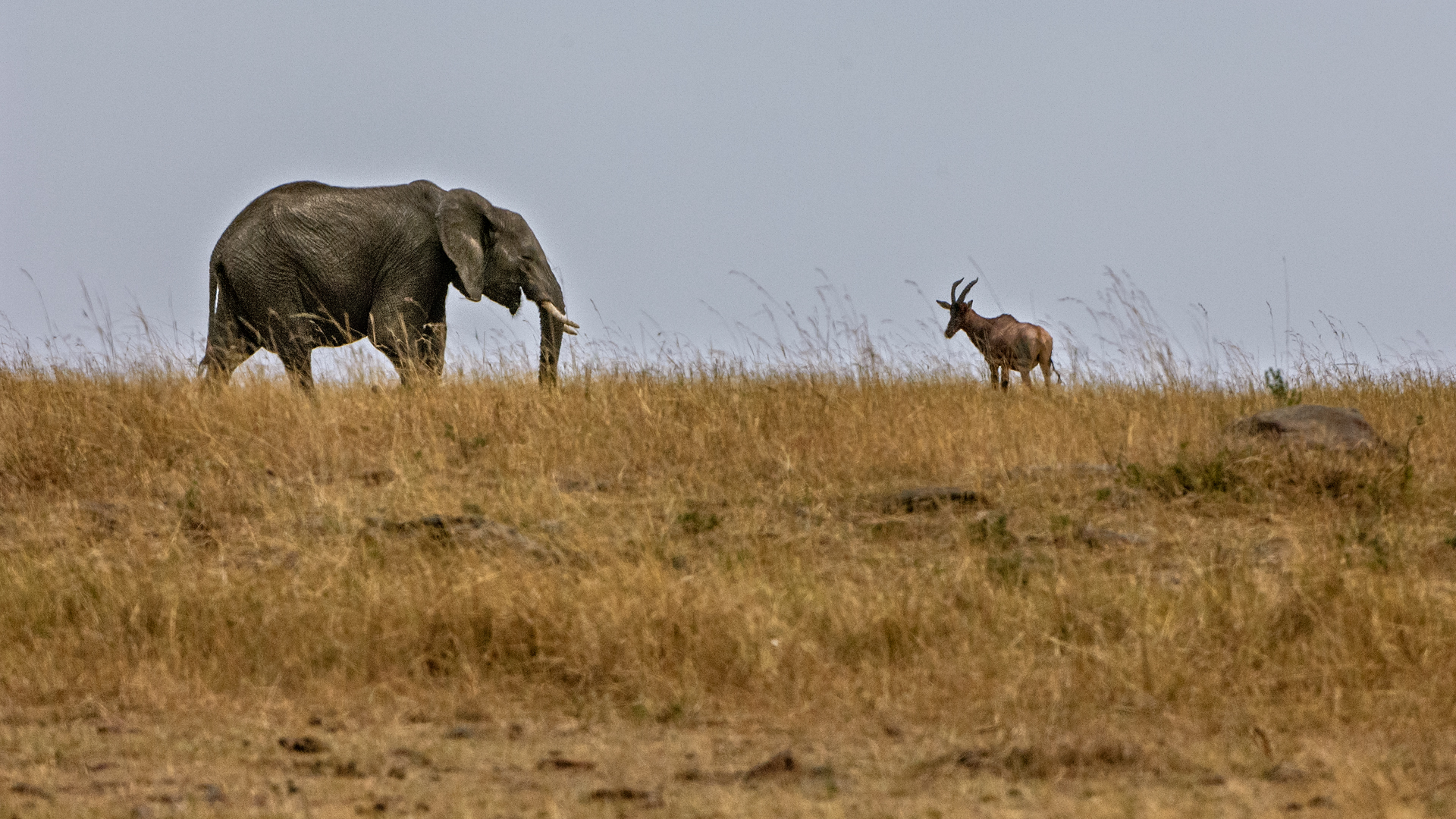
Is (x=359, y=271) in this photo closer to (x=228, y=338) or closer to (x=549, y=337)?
(x=228, y=338)

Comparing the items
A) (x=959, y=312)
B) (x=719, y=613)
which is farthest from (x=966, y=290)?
(x=719, y=613)

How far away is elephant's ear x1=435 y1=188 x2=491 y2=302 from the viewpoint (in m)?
11.7

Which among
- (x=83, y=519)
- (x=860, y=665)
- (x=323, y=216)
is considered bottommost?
(x=860, y=665)

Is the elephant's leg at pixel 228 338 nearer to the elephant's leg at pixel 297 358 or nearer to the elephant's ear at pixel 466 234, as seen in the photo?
the elephant's leg at pixel 297 358

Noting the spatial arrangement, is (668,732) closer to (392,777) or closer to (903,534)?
(392,777)

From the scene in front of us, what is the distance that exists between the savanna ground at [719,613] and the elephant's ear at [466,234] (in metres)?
3.07

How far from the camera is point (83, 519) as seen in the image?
7156 mm

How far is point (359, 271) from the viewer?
1174cm

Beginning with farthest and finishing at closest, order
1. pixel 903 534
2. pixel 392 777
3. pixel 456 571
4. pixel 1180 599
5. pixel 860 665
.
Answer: pixel 903 534, pixel 456 571, pixel 1180 599, pixel 860 665, pixel 392 777

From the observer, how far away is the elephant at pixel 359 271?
11.6m

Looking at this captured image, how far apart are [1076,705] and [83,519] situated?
4922 millimetres

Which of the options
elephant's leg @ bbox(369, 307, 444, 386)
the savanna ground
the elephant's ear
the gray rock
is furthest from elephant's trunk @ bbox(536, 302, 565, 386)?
the gray rock

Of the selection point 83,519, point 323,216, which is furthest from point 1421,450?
point 323,216

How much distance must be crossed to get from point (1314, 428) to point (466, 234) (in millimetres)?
6835
